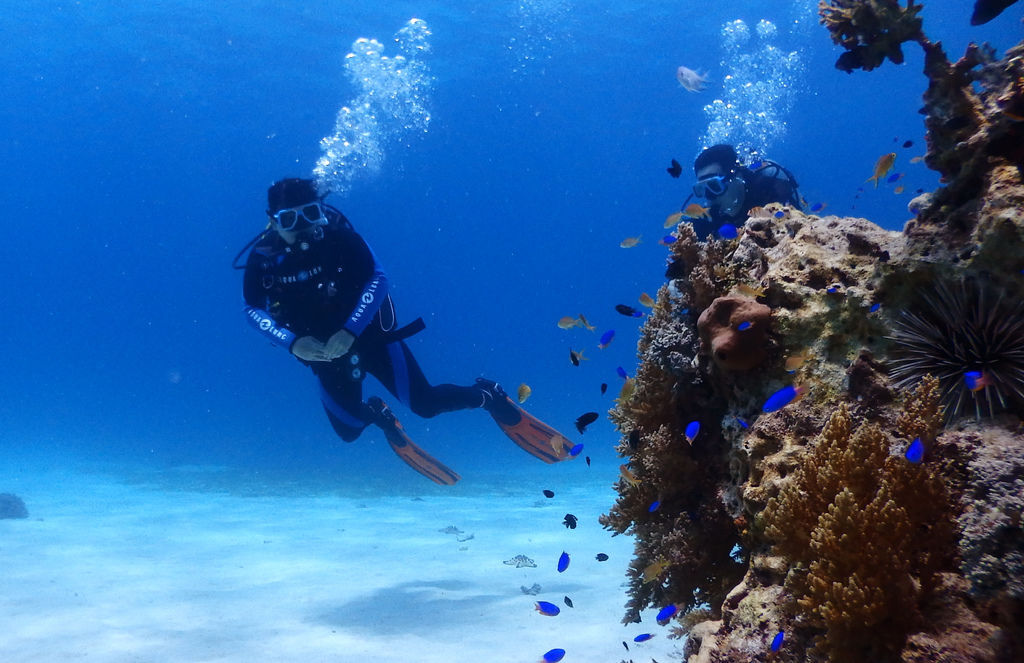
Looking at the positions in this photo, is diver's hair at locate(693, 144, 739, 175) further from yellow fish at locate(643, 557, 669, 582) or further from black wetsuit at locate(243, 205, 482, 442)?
yellow fish at locate(643, 557, 669, 582)

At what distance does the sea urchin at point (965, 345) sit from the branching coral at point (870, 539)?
0.50 ft

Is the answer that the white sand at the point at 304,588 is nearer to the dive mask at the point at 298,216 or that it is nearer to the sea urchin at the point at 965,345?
the sea urchin at the point at 965,345

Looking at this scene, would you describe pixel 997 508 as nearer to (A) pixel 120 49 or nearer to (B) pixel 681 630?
(B) pixel 681 630

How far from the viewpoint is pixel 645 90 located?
4447 centimetres

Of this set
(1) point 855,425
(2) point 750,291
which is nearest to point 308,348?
(2) point 750,291

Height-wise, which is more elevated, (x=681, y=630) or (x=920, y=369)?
(x=920, y=369)

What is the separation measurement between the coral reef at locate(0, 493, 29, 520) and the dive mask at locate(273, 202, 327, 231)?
13236 millimetres

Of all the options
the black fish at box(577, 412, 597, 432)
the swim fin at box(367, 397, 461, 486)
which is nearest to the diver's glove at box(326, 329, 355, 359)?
the swim fin at box(367, 397, 461, 486)

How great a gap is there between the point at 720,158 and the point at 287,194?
23.7ft

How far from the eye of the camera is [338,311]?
9852 millimetres

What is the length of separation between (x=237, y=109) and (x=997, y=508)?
60.5m

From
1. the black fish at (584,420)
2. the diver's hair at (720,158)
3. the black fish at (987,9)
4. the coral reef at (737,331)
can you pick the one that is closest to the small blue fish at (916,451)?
the coral reef at (737,331)

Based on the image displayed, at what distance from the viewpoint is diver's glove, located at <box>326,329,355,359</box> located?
855 centimetres

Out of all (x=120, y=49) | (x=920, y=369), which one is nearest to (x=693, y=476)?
(x=920, y=369)
